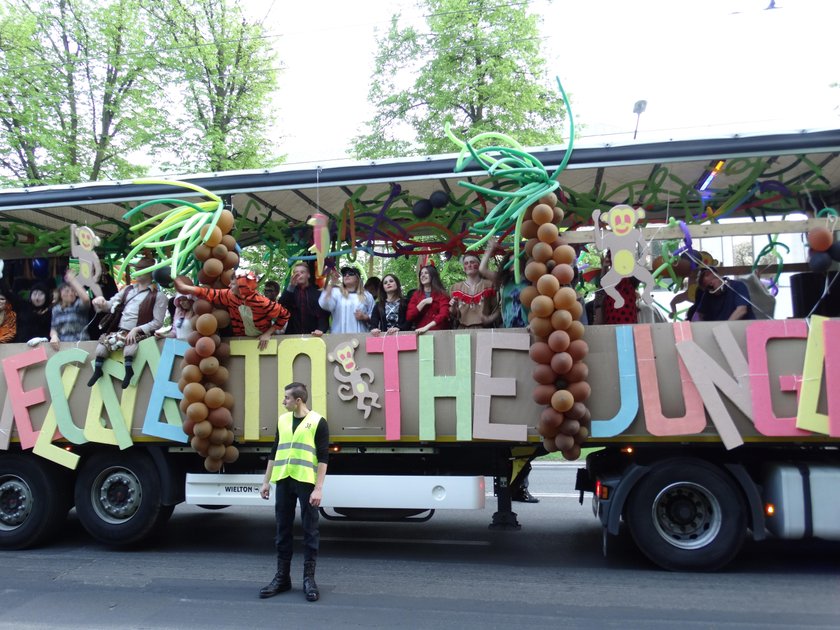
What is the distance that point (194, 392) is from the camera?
21.8ft

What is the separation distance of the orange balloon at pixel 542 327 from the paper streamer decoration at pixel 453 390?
0.68 m

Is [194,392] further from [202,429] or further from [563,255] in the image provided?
[563,255]

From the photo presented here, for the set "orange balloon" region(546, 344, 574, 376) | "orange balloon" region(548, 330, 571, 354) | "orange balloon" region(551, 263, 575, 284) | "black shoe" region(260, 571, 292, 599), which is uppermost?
"orange balloon" region(551, 263, 575, 284)

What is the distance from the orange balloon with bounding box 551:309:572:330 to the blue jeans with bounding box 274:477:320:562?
94.6 inches

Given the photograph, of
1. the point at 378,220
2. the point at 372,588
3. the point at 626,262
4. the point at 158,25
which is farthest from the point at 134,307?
the point at 158,25

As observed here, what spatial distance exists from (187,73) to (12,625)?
15405 mm

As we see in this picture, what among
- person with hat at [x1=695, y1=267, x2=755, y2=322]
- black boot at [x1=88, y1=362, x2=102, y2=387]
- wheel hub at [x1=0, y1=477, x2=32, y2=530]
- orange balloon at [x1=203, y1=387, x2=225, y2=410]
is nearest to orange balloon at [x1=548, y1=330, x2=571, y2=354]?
person with hat at [x1=695, y1=267, x2=755, y2=322]

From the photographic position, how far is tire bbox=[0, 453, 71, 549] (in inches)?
286

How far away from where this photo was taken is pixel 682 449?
632 cm

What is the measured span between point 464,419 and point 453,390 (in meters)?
0.28

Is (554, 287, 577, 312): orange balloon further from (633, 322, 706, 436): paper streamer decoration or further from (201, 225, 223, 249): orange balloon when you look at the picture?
(201, 225, 223, 249): orange balloon

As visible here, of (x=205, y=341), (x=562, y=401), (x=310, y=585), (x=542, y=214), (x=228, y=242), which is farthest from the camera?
(x=228, y=242)

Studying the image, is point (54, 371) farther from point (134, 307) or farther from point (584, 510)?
point (584, 510)

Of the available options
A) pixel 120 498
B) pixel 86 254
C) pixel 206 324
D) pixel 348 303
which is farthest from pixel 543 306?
pixel 86 254
